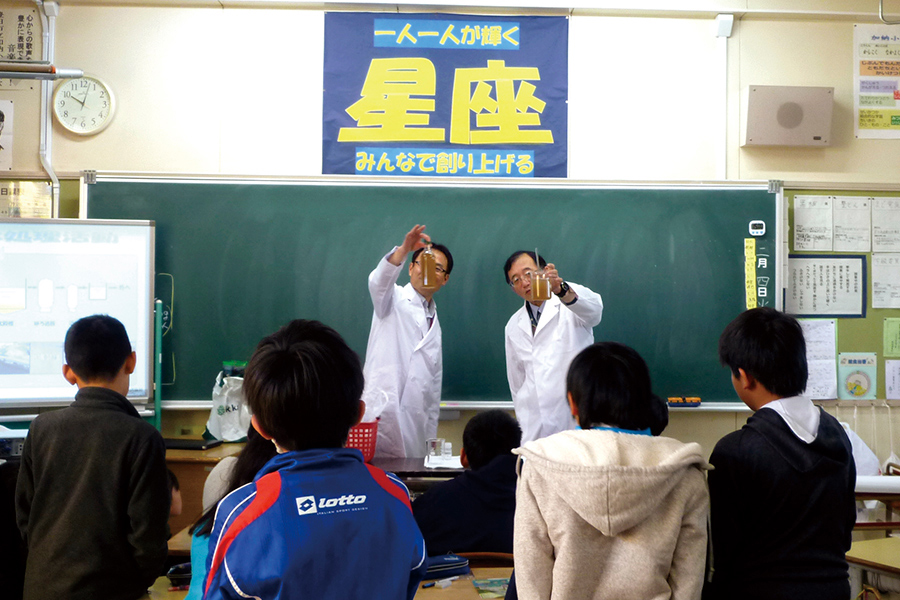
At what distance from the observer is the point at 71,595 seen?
5.55ft

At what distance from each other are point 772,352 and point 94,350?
1.72 meters

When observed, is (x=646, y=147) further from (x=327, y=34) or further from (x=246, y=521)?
(x=246, y=521)

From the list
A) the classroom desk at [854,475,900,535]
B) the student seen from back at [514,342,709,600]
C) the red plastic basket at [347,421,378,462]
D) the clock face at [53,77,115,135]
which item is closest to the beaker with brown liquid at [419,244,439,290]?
the red plastic basket at [347,421,378,462]

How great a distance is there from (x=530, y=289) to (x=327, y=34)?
1.85 metres

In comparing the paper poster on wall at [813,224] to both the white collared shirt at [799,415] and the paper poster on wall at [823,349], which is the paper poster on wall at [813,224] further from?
the white collared shirt at [799,415]

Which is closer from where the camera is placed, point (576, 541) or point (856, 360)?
point (576, 541)

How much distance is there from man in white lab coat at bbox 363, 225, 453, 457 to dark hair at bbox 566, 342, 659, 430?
182 centimetres

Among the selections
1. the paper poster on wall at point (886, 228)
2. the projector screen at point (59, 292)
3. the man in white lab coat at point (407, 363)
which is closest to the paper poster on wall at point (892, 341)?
the paper poster on wall at point (886, 228)

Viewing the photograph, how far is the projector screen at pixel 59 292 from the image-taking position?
334 centimetres

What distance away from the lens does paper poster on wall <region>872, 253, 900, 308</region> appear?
3746mm

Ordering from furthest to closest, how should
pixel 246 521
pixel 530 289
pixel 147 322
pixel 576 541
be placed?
pixel 147 322 → pixel 530 289 → pixel 576 541 → pixel 246 521

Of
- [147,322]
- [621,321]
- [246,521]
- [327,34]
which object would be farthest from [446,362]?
[246,521]

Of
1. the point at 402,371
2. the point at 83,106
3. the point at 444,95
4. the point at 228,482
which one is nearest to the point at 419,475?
the point at 402,371

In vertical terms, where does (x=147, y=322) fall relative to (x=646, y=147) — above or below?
below
